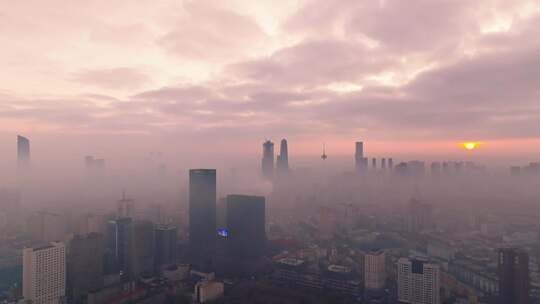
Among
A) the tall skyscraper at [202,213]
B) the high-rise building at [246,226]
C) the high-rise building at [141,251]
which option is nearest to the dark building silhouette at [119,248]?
the high-rise building at [141,251]

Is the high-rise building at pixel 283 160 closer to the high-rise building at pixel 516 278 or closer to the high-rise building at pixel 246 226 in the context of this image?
the high-rise building at pixel 246 226

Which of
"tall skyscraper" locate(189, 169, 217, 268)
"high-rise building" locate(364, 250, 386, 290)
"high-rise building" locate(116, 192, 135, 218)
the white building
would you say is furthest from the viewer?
"high-rise building" locate(116, 192, 135, 218)

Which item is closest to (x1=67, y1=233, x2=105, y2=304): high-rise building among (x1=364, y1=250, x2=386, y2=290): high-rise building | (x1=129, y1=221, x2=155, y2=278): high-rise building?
(x1=129, y1=221, x2=155, y2=278): high-rise building

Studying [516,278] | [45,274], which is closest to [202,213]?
[45,274]

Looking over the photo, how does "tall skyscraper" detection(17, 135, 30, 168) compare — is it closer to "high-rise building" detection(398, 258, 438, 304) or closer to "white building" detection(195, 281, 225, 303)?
"white building" detection(195, 281, 225, 303)

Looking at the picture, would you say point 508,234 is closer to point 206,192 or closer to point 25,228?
point 206,192
